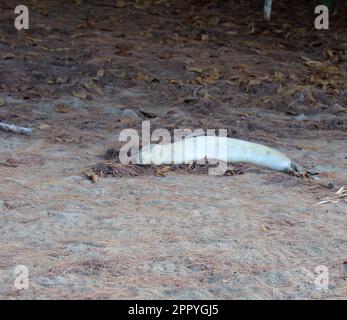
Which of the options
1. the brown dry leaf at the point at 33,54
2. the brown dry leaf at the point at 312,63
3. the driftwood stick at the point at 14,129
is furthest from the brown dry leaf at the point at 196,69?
the driftwood stick at the point at 14,129

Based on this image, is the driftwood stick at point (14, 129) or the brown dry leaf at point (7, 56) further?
the brown dry leaf at point (7, 56)

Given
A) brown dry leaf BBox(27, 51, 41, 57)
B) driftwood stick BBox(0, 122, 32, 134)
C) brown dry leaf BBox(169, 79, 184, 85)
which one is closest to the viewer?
driftwood stick BBox(0, 122, 32, 134)

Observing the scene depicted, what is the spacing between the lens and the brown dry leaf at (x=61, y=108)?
6589 millimetres

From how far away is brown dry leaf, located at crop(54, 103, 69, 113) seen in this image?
21.6 ft

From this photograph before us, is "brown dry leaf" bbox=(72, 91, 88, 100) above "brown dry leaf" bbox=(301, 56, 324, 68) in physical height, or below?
below

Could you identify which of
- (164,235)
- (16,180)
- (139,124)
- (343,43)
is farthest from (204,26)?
(164,235)

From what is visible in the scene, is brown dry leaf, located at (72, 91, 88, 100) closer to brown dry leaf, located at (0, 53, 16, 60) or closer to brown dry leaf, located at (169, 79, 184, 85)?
brown dry leaf, located at (169, 79, 184, 85)

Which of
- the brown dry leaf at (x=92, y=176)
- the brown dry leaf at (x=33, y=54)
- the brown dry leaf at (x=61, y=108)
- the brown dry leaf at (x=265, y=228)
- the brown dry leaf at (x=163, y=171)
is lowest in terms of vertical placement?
the brown dry leaf at (x=265, y=228)

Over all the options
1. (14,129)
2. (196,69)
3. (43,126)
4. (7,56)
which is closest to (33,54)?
(7,56)

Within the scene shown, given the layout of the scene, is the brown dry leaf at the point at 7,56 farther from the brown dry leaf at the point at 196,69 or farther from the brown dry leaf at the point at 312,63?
the brown dry leaf at the point at 312,63

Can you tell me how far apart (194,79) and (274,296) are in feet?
15.7

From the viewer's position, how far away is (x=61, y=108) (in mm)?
6637

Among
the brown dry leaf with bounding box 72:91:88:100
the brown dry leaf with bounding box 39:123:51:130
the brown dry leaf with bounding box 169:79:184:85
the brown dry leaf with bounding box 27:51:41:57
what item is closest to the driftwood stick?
the brown dry leaf with bounding box 39:123:51:130

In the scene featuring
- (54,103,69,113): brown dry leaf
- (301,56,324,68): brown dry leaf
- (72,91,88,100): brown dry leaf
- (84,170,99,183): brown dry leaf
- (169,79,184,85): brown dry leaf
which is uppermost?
(301,56,324,68): brown dry leaf
